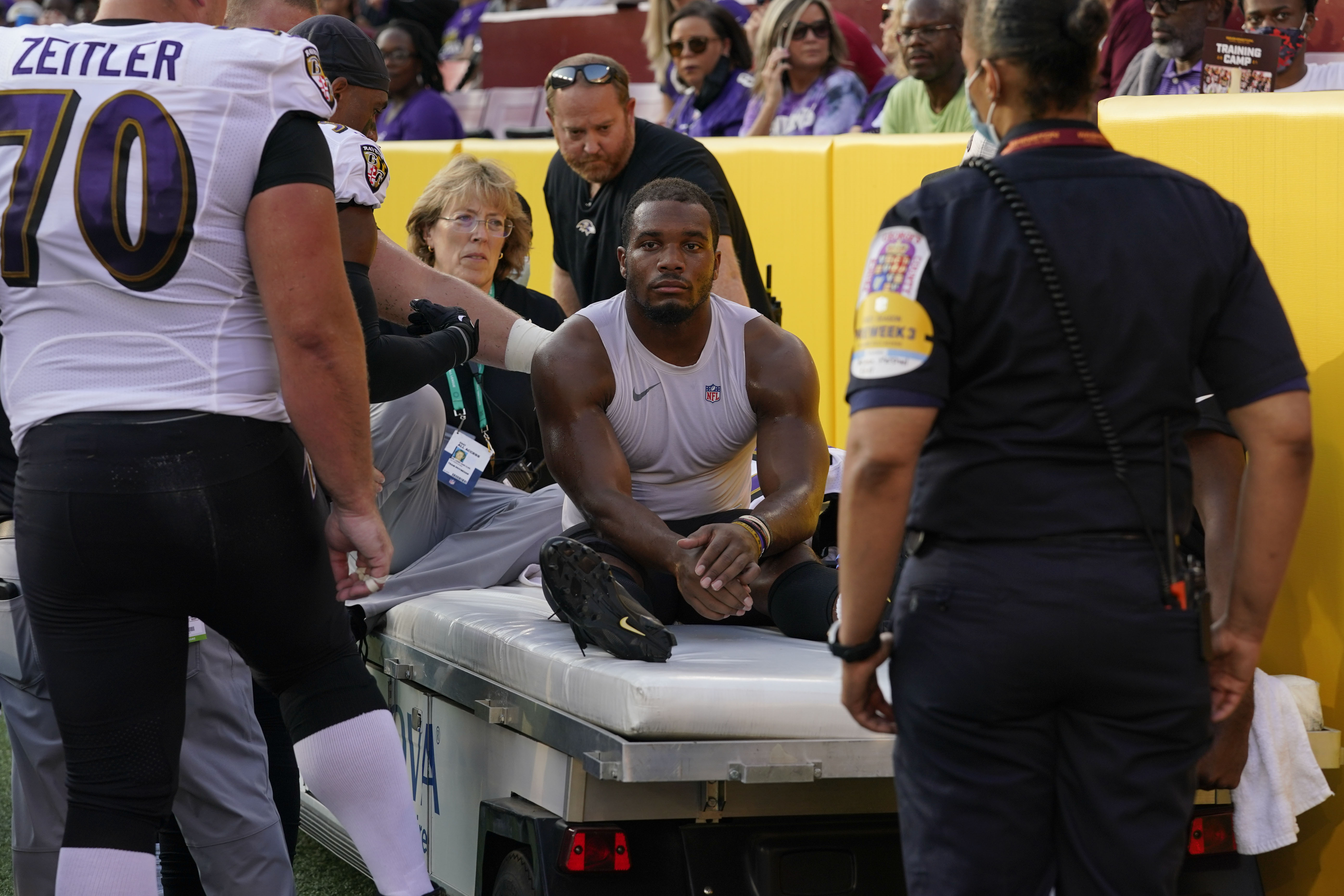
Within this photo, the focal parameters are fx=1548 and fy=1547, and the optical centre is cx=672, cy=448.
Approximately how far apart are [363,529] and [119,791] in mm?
533

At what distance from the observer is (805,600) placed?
339cm

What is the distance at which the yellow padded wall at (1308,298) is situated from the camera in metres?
3.17

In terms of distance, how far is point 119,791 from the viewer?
2.28m

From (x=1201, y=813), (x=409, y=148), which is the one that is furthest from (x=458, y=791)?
(x=409, y=148)

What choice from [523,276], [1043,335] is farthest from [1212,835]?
[523,276]

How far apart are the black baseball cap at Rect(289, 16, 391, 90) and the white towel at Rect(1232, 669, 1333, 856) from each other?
2249mm

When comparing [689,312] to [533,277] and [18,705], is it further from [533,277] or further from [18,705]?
[533,277]

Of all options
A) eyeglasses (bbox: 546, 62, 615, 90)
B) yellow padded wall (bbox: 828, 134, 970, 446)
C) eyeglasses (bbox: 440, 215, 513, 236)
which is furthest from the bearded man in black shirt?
yellow padded wall (bbox: 828, 134, 970, 446)

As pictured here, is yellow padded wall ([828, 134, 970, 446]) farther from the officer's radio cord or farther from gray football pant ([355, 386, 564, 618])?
the officer's radio cord

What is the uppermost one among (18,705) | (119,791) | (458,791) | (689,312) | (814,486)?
(689,312)

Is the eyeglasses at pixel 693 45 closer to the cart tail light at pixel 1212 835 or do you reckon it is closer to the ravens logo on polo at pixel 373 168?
the ravens logo on polo at pixel 373 168

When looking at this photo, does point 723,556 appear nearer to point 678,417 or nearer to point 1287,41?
point 678,417

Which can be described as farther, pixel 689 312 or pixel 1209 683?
pixel 689 312

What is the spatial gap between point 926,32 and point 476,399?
9.74 ft
